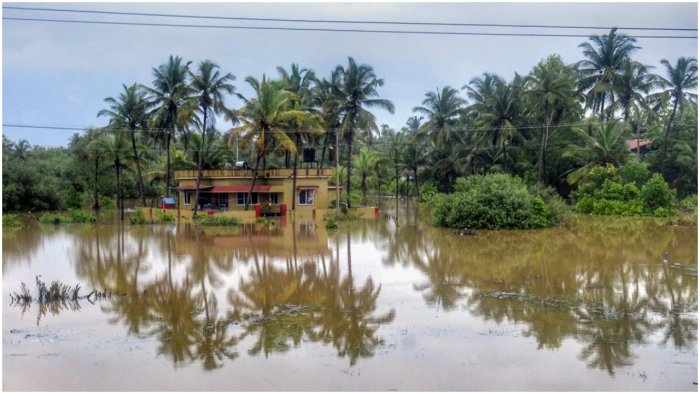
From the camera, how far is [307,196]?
38656mm

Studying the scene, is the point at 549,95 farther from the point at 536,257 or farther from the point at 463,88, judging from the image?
the point at 536,257

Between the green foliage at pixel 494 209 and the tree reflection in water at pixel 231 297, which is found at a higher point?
the green foliage at pixel 494 209

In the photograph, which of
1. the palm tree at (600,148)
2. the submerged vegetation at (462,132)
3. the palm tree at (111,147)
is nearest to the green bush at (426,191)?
the submerged vegetation at (462,132)

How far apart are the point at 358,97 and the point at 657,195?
17.9 meters

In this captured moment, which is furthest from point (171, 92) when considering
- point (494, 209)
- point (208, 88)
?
point (494, 209)

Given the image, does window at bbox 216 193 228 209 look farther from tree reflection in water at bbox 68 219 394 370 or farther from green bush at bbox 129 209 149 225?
tree reflection in water at bbox 68 219 394 370

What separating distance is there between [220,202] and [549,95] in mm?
20657

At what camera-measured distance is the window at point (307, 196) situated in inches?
1513

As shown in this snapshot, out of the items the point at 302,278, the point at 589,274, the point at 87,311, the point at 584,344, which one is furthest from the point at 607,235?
the point at 87,311

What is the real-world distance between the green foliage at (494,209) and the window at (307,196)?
1107 cm

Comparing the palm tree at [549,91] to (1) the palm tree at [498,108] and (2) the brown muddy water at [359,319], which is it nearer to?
(1) the palm tree at [498,108]

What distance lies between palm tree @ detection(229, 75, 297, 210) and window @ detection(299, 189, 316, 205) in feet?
17.2

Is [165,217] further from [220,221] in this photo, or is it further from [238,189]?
[238,189]

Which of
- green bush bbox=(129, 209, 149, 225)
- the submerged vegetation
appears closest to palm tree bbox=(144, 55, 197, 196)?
the submerged vegetation
